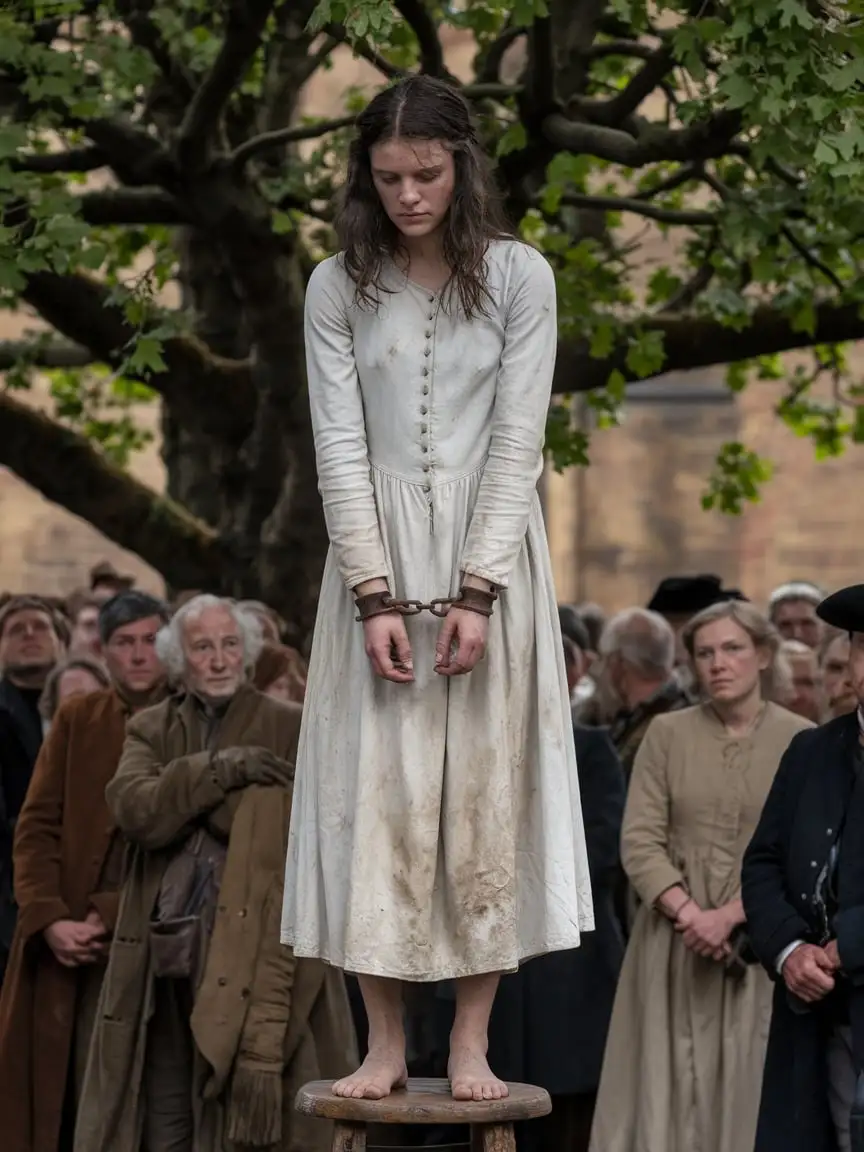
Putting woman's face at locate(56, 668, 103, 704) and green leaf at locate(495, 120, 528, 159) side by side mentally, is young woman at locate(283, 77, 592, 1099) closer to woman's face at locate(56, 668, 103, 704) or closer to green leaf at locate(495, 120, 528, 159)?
woman's face at locate(56, 668, 103, 704)

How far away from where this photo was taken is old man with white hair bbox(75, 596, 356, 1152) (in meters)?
9.06

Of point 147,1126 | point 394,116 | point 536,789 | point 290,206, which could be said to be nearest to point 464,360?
point 394,116

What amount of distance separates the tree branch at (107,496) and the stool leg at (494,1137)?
27.5ft

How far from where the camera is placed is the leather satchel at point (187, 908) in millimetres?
9180

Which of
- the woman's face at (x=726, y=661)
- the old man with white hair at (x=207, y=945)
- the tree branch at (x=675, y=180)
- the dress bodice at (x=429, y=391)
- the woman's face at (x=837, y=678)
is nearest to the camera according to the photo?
the dress bodice at (x=429, y=391)

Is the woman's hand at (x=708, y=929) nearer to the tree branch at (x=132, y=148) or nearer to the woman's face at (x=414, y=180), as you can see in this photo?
the woman's face at (x=414, y=180)

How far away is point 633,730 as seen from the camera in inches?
430

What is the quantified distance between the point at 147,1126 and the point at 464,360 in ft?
13.0

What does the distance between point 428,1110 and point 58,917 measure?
155 inches

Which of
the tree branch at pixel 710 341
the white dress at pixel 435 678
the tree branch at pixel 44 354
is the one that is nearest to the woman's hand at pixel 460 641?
the white dress at pixel 435 678

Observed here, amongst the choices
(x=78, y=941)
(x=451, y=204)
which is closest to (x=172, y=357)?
(x=78, y=941)

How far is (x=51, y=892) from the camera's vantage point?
32.5 ft

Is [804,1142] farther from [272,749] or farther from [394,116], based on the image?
[394,116]

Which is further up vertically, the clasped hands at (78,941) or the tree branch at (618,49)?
the tree branch at (618,49)
